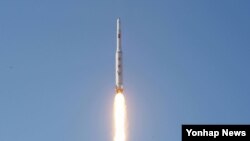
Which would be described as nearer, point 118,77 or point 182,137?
point 182,137

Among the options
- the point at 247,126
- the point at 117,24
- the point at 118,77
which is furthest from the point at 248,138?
the point at 117,24

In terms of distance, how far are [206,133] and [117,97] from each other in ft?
73.9

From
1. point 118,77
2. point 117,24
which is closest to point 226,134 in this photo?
point 118,77

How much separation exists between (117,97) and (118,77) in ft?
9.70

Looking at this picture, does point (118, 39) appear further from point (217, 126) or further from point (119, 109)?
point (217, 126)

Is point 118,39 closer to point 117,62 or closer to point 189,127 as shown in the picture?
point 117,62

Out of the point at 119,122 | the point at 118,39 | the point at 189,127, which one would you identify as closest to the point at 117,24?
the point at 118,39

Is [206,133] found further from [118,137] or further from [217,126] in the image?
[118,137]

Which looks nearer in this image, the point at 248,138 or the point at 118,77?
the point at 248,138

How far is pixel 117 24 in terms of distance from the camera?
81.4 m

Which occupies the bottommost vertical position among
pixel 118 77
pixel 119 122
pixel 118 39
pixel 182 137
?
pixel 182 137

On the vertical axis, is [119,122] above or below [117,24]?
below

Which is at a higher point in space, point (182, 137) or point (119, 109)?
point (119, 109)

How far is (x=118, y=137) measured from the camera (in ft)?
264
